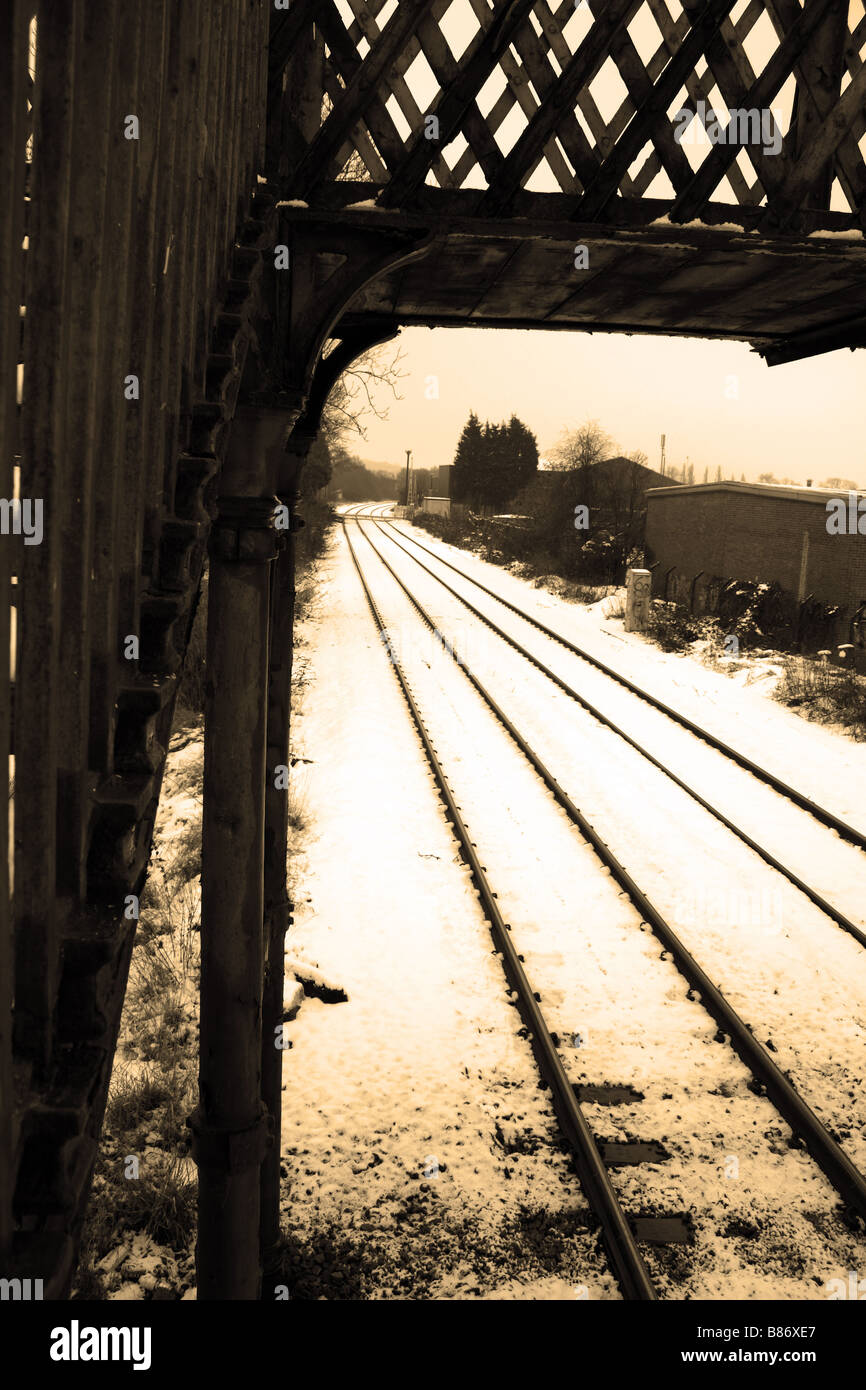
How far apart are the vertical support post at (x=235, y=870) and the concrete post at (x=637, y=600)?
1969cm

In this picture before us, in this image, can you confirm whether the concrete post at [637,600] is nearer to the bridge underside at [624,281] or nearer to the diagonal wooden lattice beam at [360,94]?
the bridge underside at [624,281]

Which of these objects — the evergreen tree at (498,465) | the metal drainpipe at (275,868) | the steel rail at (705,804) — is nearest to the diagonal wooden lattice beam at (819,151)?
the metal drainpipe at (275,868)

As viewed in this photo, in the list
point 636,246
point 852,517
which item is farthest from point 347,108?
point 852,517

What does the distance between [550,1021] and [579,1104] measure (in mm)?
871

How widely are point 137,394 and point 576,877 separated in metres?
7.25

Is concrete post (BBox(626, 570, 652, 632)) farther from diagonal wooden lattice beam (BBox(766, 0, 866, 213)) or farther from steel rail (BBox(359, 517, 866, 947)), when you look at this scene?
diagonal wooden lattice beam (BBox(766, 0, 866, 213))

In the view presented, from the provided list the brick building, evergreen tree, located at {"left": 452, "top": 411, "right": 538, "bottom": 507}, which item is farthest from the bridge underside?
evergreen tree, located at {"left": 452, "top": 411, "right": 538, "bottom": 507}

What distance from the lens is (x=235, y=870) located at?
2934 millimetres

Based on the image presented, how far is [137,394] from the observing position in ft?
5.59

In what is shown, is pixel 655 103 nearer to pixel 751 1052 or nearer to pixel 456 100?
pixel 456 100

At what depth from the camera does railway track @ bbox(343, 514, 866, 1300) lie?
177 inches

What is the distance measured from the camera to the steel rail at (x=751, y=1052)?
193 inches

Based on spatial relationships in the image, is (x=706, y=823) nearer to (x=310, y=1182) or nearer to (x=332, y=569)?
(x=310, y=1182)

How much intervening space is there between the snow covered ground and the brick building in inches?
417
